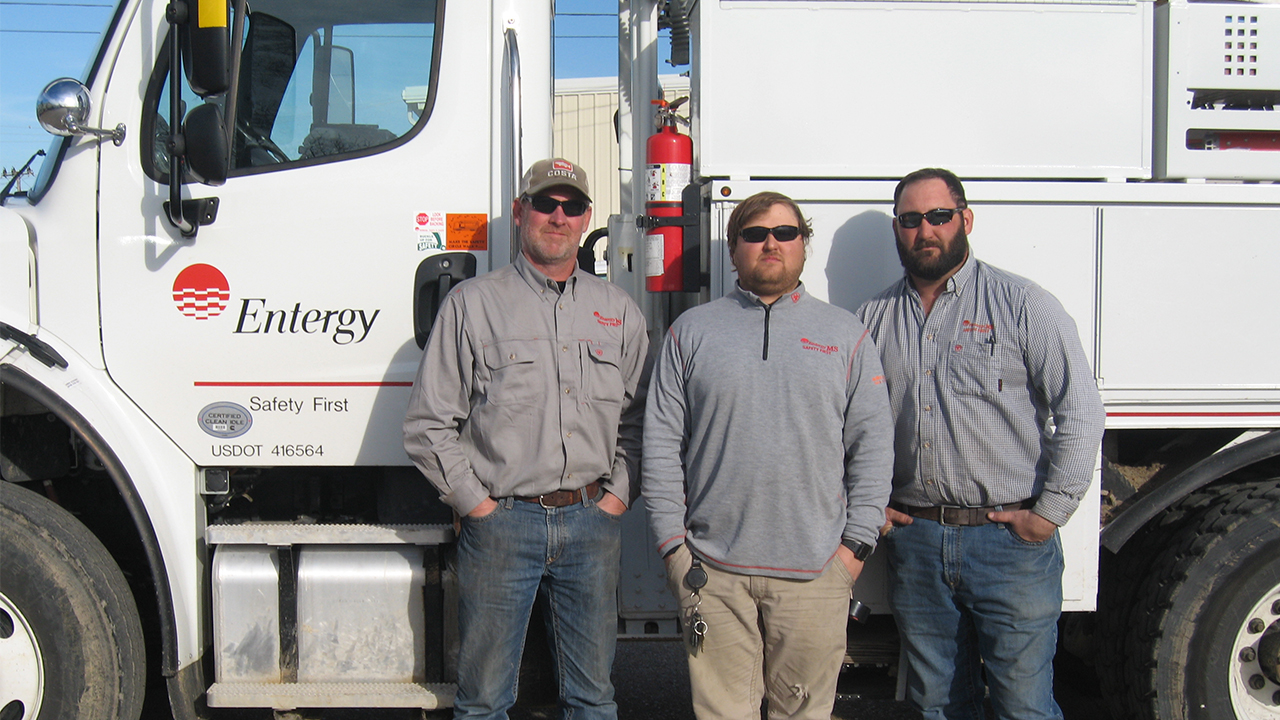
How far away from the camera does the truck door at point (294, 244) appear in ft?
8.95

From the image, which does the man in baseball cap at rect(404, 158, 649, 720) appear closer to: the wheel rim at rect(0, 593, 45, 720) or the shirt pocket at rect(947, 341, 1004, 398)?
the shirt pocket at rect(947, 341, 1004, 398)

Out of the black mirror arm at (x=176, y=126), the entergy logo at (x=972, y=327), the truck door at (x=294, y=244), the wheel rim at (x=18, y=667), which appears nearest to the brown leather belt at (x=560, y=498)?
the truck door at (x=294, y=244)

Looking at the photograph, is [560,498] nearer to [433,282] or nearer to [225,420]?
[433,282]

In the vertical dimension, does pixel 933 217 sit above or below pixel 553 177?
below

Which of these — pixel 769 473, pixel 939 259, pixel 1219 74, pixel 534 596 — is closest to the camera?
pixel 769 473

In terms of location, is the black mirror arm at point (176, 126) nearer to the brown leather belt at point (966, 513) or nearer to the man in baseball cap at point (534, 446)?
the man in baseball cap at point (534, 446)

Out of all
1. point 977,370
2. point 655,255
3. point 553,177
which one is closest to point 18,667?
point 553,177

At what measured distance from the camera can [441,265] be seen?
276cm

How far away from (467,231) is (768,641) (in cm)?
151

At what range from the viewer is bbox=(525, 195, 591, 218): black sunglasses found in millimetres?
2539

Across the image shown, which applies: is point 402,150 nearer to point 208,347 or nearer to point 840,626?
point 208,347

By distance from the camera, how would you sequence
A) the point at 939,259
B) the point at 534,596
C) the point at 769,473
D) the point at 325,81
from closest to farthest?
the point at 769,473 < the point at 939,259 < the point at 534,596 < the point at 325,81

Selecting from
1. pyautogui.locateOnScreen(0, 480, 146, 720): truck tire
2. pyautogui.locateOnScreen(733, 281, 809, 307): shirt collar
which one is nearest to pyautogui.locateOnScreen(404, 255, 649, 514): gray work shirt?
pyautogui.locateOnScreen(733, 281, 809, 307): shirt collar

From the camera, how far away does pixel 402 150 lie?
278 cm
